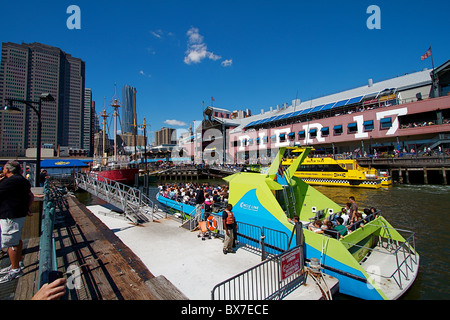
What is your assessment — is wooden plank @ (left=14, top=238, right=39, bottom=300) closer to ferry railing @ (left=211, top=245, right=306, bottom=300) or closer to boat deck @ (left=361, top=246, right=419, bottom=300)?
ferry railing @ (left=211, top=245, right=306, bottom=300)

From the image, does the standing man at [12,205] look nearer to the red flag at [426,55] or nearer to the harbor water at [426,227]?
the harbor water at [426,227]

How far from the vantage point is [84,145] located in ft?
600

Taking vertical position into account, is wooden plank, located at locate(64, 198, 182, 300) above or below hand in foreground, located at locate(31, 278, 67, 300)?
below

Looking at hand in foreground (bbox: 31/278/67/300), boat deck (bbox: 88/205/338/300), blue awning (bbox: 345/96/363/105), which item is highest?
blue awning (bbox: 345/96/363/105)

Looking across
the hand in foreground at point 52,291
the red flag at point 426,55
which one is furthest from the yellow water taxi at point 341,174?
the hand in foreground at point 52,291

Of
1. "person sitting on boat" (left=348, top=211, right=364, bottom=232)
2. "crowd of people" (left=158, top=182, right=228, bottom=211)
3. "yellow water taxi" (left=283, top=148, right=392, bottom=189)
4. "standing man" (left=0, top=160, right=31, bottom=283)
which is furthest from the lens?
"yellow water taxi" (left=283, top=148, right=392, bottom=189)

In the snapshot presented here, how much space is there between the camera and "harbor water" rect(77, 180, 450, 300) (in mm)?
6531

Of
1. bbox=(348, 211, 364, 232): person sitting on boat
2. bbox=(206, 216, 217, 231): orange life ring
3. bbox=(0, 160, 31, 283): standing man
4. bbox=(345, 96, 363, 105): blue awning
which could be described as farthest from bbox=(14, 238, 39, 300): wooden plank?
bbox=(345, 96, 363, 105): blue awning

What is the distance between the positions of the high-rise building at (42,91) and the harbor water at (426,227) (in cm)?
16646

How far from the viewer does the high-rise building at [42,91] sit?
139 meters

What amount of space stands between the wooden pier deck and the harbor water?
6.90 m

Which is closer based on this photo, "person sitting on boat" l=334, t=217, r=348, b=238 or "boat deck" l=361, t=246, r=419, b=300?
"boat deck" l=361, t=246, r=419, b=300
